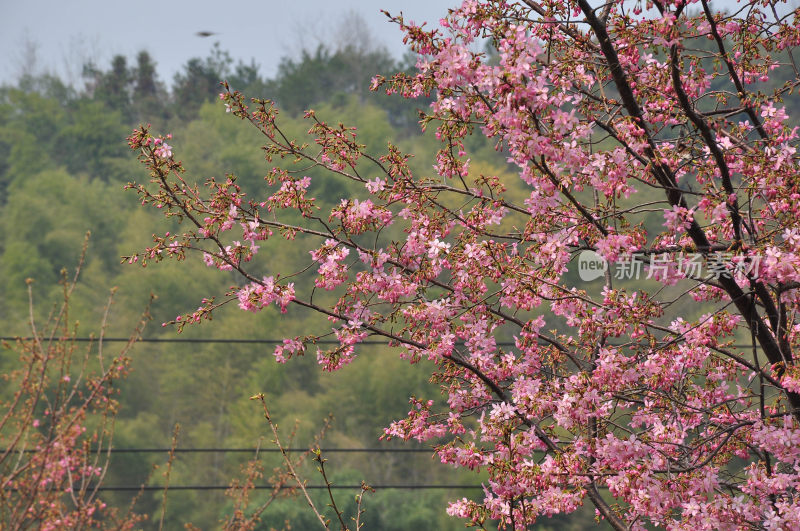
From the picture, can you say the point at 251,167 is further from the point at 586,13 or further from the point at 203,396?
the point at 586,13

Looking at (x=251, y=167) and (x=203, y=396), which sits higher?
(x=251, y=167)

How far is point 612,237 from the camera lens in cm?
262

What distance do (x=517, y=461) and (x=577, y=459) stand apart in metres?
0.20

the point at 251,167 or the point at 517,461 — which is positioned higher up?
the point at 251,167

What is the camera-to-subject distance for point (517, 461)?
2.89 m

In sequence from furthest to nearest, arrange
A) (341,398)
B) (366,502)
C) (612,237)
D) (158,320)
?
(158,320) < (341,398) < (366,502) < (612,237)

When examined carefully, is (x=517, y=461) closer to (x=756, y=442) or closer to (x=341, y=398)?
(x=756, y=442)

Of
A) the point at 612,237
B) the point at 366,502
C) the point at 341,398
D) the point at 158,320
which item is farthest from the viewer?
the point at 158,320

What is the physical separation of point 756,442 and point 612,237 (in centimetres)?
105

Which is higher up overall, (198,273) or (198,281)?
(198,273)

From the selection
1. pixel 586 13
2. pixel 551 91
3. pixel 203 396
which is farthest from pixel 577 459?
pixel 203 396

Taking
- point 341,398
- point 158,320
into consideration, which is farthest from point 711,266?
point 158,320

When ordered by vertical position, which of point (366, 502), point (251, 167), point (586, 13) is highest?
point (251, 167)

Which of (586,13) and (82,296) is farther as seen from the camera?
(82,296)
